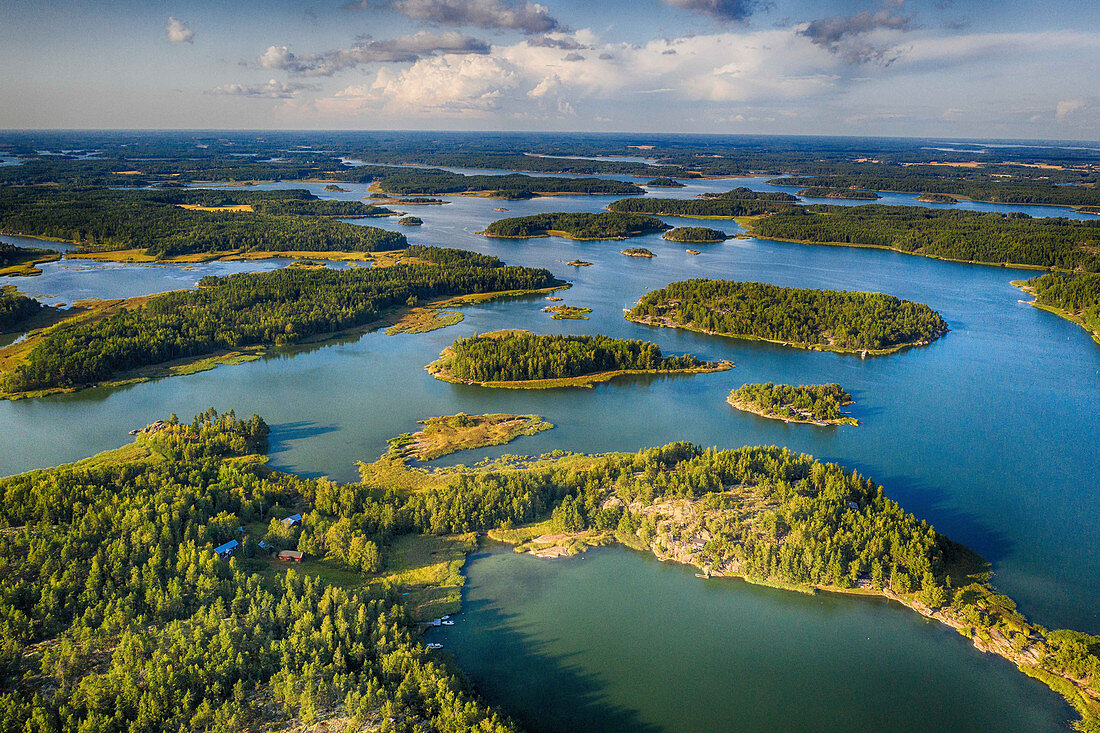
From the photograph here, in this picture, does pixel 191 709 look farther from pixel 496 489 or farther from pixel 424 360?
pixel 424 360

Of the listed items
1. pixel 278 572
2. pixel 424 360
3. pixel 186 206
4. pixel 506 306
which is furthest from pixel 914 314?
pixel 186 206

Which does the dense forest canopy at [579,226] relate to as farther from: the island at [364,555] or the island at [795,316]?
the island at [364,555]

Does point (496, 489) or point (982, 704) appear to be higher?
point (496, 489)

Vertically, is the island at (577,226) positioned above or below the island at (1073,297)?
above

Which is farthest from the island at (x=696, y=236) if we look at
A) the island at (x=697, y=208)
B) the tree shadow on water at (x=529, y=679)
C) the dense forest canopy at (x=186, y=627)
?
the tree shadow on water at (x=529, y=679)

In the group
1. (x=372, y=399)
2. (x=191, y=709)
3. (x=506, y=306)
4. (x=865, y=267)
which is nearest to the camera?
(x=191, y=709)

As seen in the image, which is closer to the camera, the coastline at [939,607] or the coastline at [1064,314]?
the coastline at [939,607]
